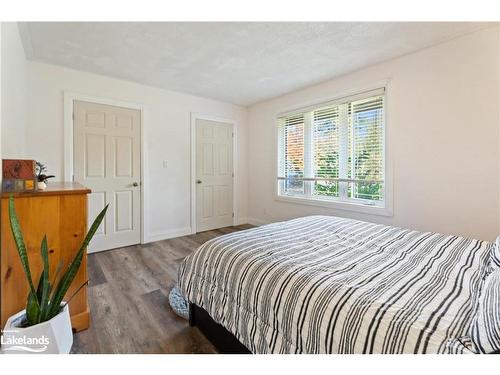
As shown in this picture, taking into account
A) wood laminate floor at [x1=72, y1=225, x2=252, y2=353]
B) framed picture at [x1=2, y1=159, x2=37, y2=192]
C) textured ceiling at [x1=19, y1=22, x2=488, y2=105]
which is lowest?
wood laminate floor at [x1=72, y1=225, x2=252, y2=353]

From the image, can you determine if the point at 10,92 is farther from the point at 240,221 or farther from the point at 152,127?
the point at 240,221

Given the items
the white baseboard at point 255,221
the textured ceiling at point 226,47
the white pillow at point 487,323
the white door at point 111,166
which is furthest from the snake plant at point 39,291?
the white baseboard at point 255,221

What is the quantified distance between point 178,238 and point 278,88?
271 cm

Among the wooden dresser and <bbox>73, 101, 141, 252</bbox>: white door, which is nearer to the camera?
the wooden dresser

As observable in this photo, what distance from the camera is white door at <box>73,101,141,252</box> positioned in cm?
293

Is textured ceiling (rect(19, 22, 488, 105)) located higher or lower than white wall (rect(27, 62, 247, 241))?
higher

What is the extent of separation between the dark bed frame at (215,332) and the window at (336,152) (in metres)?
2.31

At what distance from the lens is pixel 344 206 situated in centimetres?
308

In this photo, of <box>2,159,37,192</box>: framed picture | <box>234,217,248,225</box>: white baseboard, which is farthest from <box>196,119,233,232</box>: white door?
<box>2,159,37,192</box>: framed picture

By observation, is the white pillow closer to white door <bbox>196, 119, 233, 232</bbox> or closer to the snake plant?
the snake plant

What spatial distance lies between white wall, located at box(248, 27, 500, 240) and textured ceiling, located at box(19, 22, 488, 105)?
0.19 meters

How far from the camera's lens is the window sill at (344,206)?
108 inches

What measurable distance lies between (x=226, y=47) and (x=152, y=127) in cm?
170

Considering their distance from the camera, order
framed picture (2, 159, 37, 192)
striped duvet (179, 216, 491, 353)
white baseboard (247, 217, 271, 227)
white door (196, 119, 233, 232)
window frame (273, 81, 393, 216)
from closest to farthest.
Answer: striped duvet (179, 216, 491, 353), framed picture (2, 159, 37, 192), window frame (273, 81, 393, 216), white door (196, 119, 233, 232), white baseboard (247, 217, 271, 227)
